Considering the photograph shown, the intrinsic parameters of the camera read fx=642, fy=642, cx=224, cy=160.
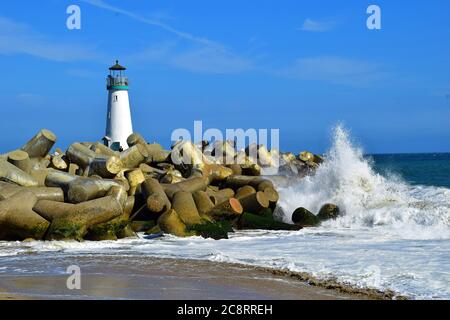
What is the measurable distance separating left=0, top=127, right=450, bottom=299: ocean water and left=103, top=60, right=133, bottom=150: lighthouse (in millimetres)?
15010

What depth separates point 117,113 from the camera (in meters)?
31.9

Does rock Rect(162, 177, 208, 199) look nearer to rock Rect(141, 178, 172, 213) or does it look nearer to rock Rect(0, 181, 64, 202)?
rock Rect(141, 178, 172, 213)

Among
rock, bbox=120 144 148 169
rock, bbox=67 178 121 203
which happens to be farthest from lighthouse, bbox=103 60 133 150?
rock, bbox=67 178 121 203

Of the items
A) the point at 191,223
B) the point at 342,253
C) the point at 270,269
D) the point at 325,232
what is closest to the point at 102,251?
the point at 191,223

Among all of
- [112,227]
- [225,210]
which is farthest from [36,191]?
[225,210]

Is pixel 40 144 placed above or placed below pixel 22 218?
above

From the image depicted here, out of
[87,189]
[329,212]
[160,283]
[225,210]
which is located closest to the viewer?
[160,283]

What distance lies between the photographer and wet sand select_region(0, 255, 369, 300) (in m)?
6.98

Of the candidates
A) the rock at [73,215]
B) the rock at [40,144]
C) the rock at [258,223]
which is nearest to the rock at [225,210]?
the rock at [258,223]

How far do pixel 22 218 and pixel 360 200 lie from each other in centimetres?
872

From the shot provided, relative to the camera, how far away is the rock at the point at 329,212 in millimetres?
14852

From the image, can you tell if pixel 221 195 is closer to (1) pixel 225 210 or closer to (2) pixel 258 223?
(1) pixel 225 210

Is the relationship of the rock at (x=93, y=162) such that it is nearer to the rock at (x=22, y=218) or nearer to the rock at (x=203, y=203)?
the rock at (x=203, y=203)
